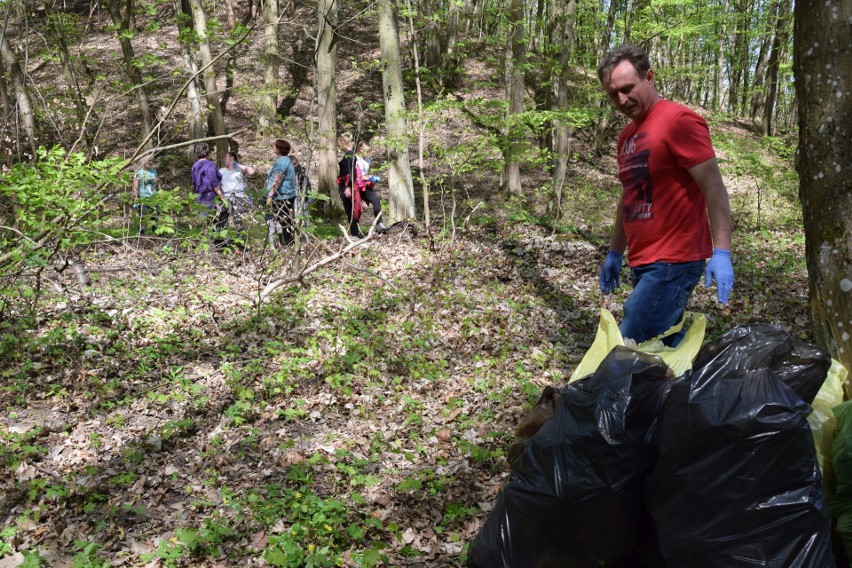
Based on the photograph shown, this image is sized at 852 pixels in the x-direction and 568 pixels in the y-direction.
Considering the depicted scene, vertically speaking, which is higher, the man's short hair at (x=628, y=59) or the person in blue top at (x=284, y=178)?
the man's short hair at (x=628, y=59)

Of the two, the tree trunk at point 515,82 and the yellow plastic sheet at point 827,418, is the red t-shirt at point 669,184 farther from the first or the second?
the tree trunk at point 515,82

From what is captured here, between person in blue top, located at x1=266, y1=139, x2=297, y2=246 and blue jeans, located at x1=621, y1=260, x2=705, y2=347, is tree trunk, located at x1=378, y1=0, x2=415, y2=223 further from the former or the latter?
blue jeans, located at x1=621, y1=260, x2=705, y2=347

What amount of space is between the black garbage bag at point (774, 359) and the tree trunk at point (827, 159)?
0.74m

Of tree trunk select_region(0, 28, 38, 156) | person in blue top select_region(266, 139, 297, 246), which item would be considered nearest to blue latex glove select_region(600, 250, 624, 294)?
person in blue top select_region(266, 139, 297, 246)

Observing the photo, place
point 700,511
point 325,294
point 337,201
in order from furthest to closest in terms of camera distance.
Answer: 1. point 337,201
2. point 325,294
3. point 700,511

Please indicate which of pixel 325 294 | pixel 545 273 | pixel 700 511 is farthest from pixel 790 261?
pixel 700 511

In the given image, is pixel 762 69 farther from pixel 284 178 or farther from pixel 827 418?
pixel 827 418

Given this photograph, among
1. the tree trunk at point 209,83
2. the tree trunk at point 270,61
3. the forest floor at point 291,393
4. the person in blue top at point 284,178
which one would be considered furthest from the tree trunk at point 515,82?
the tree trunk at point 270,61

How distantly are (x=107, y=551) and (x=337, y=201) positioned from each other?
953 centimetres

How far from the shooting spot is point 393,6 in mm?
8781

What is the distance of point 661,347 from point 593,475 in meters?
0.89

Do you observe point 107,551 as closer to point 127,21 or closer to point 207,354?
point 207,354

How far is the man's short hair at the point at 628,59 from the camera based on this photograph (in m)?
2.76

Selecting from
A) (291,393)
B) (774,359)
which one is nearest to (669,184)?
(774,359)
